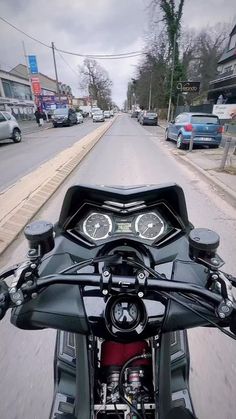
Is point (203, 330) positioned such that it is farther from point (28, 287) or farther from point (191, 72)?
point (191, 72)

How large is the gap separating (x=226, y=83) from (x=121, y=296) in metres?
32.8

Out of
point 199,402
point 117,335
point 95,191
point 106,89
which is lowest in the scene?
point 199,402

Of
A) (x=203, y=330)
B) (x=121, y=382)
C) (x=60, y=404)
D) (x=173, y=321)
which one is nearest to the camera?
(x=173, y=321)

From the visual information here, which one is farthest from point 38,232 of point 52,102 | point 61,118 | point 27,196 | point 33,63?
point 52,102

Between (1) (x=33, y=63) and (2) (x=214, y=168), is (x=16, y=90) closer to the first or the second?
(1) (x=33, y=63)

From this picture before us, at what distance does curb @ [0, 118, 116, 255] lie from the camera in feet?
15.3

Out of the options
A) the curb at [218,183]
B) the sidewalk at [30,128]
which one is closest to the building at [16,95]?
the sidewalk at [30,128]

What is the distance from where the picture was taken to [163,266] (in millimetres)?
1682

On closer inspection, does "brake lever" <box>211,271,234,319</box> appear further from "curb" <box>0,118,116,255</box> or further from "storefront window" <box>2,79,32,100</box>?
"storefront window" <box>2,79,32,100</box>

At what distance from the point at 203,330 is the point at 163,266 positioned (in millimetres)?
1427

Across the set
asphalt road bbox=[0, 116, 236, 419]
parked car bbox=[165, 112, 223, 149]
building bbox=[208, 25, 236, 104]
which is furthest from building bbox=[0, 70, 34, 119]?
asphalt road bbox=[0, 116, 236, 419]

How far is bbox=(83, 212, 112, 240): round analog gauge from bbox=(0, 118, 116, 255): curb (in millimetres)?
2691

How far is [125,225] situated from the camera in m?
1.75

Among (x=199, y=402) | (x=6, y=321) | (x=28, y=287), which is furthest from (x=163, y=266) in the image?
(x=6, y=321)
